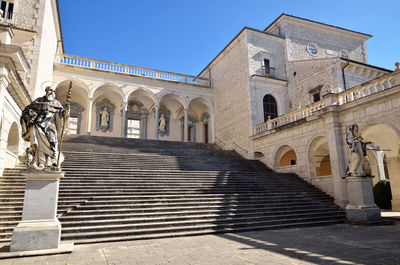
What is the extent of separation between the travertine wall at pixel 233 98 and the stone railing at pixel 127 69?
2105mm

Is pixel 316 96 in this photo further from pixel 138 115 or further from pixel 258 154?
pixel 138 115

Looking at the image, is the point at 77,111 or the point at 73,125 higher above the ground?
the point at 77,111

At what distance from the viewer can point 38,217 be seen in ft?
17.9

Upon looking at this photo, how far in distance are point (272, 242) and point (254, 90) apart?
14296 mm

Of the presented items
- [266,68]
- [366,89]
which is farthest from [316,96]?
[366,89]

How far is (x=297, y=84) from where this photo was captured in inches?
783

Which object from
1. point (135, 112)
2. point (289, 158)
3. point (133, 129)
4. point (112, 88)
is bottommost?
point (289, 158)

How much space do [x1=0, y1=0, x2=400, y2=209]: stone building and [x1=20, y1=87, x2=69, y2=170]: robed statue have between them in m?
4.16

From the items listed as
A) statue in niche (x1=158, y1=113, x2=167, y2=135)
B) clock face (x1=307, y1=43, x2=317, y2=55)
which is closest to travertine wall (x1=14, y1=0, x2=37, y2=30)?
statue in niche (x1=158, y1=113, x2=167, y2=135)

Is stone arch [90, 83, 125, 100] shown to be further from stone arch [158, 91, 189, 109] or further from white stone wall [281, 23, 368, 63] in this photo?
white stone wall [281, 23, 368, 63]

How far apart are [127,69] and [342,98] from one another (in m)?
16.2

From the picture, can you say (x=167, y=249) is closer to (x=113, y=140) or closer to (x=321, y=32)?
(x=113, y=140)

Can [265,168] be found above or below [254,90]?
below

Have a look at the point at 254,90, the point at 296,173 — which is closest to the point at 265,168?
the point at 296,173
